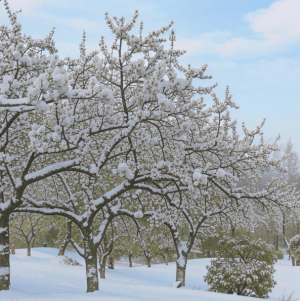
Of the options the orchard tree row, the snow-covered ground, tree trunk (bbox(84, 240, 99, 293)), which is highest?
the orchard tree row

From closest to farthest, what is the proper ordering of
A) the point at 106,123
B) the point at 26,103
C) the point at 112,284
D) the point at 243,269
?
the point at 26,103, the point at 106,123, the point at 243,269, the point at 112,284

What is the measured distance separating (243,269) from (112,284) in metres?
5.22

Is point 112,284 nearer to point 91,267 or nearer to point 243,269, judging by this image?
point 91,267

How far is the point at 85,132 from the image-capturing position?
820 centimetres

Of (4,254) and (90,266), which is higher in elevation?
(4,254)

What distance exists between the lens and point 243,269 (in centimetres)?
1273

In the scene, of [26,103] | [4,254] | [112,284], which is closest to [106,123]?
[26,103]

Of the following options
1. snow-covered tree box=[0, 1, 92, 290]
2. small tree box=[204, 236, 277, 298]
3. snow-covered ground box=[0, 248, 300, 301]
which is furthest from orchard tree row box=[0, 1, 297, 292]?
small tree box=[204, 236, 277, 298]

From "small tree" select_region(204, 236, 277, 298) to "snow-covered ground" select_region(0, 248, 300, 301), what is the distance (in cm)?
125

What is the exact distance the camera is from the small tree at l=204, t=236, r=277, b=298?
1262 centimetres

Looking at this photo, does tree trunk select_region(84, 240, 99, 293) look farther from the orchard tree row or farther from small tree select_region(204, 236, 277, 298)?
small tree select_region(204, 236, 277, 298)

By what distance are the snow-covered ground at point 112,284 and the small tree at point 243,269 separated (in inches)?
49.3

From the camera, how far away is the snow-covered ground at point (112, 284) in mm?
8391

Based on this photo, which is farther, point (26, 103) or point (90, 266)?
point (90, 266)
